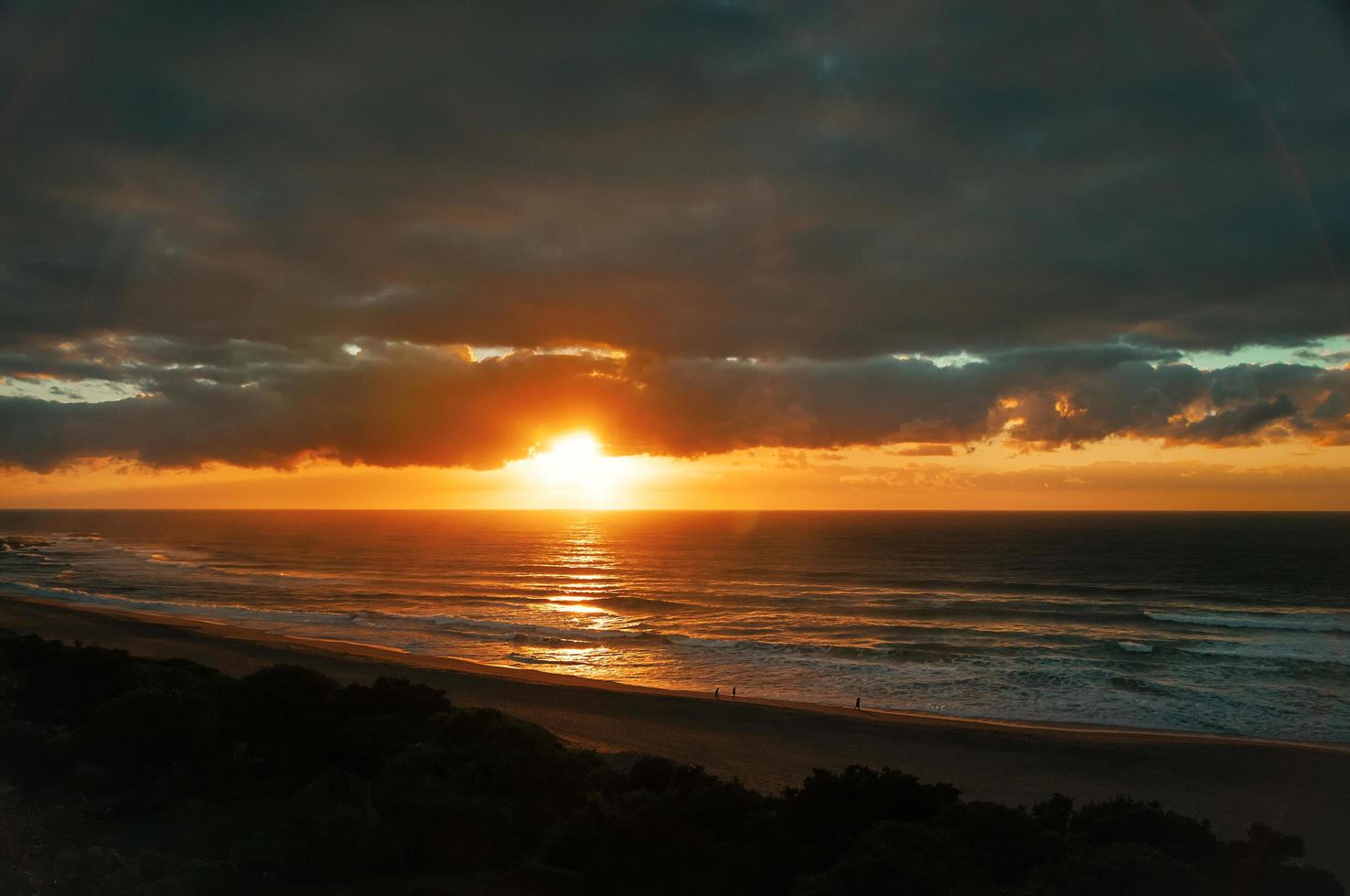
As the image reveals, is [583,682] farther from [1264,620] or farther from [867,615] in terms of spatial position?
[1264,620]

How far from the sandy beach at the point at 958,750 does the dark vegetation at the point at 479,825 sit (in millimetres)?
7745

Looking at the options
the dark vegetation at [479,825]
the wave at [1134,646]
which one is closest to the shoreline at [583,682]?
the wave at [1134,646]

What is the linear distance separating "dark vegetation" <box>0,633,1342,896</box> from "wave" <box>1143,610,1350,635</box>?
43448 millimetres

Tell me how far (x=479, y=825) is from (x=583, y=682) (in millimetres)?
23098

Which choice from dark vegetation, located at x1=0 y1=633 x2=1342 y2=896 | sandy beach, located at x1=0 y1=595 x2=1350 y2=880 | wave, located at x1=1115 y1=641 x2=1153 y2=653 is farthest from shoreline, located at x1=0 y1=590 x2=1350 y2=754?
dark vegetation, located at x1=0 y1=633 x2=1342 y2=896

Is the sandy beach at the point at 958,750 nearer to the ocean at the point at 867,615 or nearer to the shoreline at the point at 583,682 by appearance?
the shoreline at the point at 583,682

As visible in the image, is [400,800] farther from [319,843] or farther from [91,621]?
[91,621]

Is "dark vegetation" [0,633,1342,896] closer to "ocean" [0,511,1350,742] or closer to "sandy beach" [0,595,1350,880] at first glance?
"sandy beach" [0,595,1350,880]

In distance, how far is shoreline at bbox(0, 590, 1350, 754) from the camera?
26.1 m

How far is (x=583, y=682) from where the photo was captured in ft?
112

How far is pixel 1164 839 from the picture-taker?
9.84m

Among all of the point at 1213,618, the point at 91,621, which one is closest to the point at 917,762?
the point at 1213,618

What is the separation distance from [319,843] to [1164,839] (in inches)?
402

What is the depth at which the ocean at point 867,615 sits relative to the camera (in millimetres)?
32406
